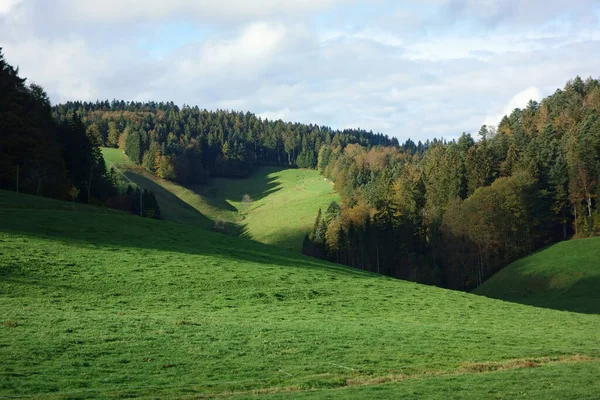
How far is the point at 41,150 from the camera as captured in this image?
248 feet

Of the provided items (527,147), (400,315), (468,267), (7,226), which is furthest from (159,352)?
(527,147)

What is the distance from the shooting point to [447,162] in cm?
11631

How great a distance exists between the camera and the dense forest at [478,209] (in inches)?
3730

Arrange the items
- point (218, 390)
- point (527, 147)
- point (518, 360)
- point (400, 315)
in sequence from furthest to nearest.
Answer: point (527, 147)
point (400, 315)
point (518, 360)
point (218, 390)

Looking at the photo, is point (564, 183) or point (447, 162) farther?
point (447, 162)

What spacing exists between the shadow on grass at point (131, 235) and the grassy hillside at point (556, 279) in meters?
26.8

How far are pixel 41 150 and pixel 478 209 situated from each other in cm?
6889

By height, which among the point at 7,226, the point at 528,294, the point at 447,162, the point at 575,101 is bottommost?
the point at 528,294

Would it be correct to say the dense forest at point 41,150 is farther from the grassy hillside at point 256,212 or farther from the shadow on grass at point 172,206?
the shadow on grass at point 172,206

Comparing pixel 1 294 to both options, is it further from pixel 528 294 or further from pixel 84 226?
pixel 528 294

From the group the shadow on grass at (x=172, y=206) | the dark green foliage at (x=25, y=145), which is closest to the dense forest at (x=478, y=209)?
the shadow on grass at (x=172, y=206)

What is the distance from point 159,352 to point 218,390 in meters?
5.79

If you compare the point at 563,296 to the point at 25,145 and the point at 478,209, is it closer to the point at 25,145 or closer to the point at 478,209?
the point at 478,209

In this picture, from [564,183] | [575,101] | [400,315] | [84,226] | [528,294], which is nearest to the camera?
[400,315]
